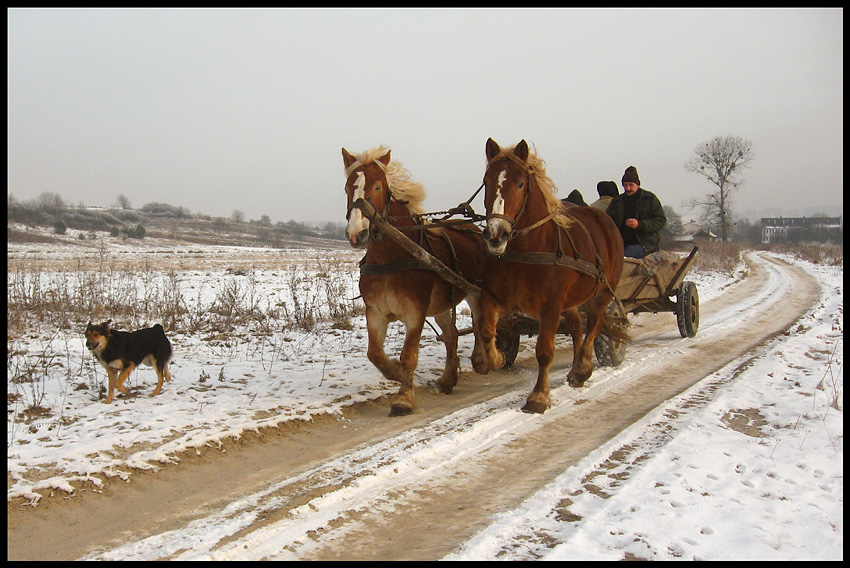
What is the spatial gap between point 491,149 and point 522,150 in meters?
Result: 0.33

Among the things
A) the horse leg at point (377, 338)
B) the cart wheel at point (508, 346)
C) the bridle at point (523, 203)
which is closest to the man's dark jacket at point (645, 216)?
the cart wheel at point (508, 346)

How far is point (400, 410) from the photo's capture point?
214 inches

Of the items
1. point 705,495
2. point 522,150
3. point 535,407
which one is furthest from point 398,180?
point 705,495

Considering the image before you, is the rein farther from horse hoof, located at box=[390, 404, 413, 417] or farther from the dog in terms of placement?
the dog

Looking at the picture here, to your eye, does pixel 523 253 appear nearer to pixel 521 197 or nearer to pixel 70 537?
pixel 521 197

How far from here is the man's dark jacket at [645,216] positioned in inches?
333

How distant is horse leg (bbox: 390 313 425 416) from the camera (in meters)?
5.45

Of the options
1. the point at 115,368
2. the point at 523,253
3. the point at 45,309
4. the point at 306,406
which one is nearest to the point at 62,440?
the point at 115,368

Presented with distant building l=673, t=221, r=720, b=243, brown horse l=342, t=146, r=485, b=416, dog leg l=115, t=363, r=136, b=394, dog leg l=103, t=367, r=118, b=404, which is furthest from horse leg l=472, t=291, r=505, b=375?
distant building l=673, t=221, r=720, b=243

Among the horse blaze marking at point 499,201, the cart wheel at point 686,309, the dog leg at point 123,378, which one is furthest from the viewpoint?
the cart wheel at point 686,309

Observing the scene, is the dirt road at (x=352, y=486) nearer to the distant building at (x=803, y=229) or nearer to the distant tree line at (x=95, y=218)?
the distant tree line at (x=95, y=218)

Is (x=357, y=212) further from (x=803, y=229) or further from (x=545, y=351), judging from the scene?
(x=803, y=229)

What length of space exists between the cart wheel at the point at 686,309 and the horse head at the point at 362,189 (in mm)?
5912

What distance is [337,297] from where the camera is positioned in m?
11.8
